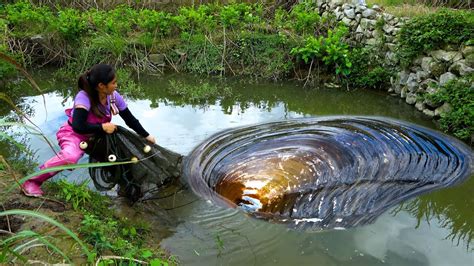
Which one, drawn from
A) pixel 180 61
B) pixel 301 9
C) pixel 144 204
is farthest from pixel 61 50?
pixel 144 204

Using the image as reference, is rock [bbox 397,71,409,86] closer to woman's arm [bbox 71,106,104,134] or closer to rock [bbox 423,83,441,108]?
rock [bbox 423,83,441,108]

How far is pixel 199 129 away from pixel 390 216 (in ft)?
8.96

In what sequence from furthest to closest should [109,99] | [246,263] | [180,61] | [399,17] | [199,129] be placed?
[180,61], [399,17], [199,129], [109,99], [246,263]

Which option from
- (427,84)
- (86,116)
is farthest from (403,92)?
(86,116)

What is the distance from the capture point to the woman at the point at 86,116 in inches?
125

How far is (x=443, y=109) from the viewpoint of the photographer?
5465mm

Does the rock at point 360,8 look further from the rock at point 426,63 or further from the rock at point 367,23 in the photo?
the rock at point 426,63

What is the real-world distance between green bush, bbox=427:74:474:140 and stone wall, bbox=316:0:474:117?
0.40 ft

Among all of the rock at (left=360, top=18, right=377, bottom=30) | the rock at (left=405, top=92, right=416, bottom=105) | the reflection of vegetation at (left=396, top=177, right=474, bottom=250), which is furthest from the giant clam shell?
the rock at (left=360, top=18, right=377, bottom=30)

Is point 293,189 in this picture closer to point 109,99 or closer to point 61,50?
point 109,99

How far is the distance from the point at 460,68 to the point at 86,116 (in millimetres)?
4644

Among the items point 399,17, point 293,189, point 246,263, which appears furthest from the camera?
point 399,17

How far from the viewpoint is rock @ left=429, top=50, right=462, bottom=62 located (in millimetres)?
5504

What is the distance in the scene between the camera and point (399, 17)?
21.4 ft
